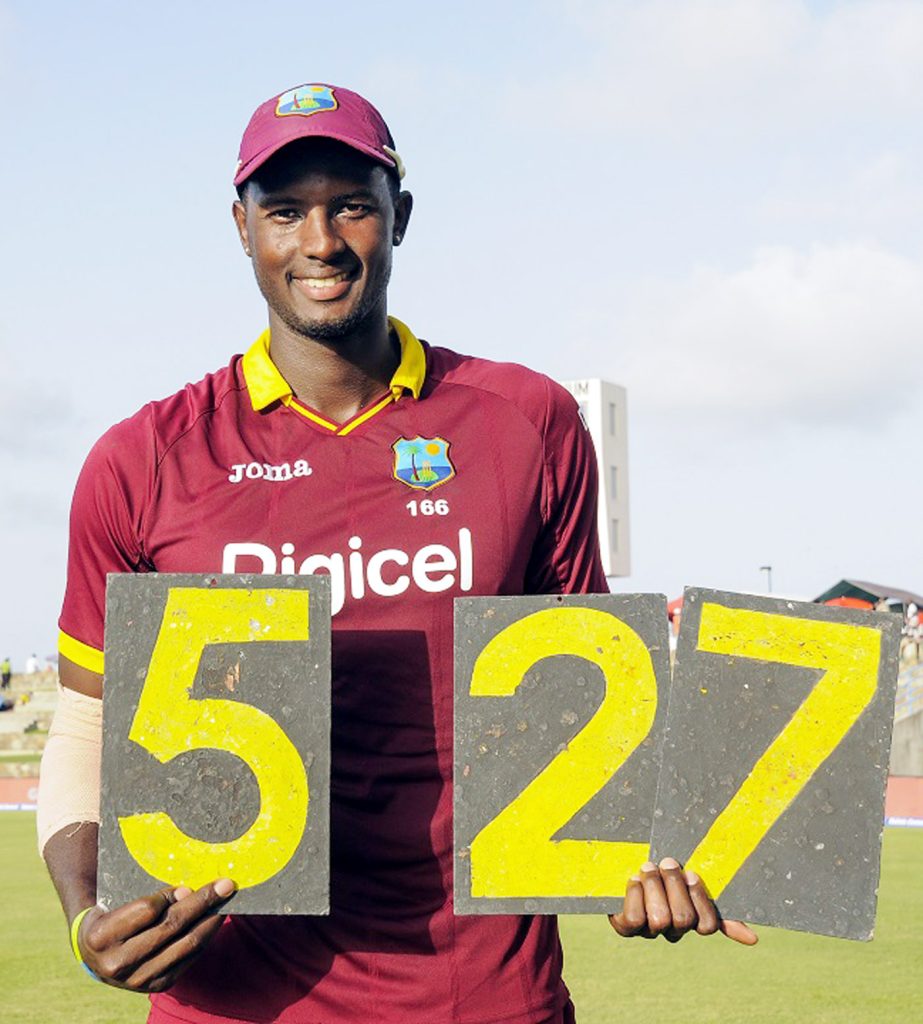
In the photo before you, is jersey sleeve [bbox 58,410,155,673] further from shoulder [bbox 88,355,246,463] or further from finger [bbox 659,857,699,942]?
finger [bbox 659,857,699,942]

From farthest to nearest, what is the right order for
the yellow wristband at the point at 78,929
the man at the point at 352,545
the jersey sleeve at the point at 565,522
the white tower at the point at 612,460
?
the white tower at the point at 612,460
the jersey sleeve at the point at 565,522
the man at the point at 352,545
the yellow wristband at the point at 78,929

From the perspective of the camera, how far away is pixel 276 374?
314 centimetres

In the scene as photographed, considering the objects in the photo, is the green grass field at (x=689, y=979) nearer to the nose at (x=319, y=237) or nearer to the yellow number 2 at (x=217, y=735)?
the yellow number 2 at (x=217, y=735)

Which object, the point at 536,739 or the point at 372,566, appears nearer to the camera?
the point at 536,739

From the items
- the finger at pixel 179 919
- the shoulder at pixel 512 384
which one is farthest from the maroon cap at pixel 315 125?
the finger at pixel 179 919

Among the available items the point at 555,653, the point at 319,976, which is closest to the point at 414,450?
the point at 555,653

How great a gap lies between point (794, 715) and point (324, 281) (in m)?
1.11

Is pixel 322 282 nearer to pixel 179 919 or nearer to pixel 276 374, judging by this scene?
pixel 276 374

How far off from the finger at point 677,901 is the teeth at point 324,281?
3.76 feet

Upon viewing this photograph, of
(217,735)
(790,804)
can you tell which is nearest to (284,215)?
(217,735)

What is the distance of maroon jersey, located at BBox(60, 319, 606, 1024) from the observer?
113 inches

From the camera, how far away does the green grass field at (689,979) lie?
7.68 meters

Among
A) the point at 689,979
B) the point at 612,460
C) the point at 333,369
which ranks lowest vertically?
the point at 689,979

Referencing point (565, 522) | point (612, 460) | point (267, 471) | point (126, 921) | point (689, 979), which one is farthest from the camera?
point (612, 460)
